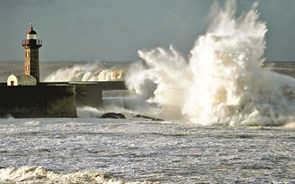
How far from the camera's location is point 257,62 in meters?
17.4

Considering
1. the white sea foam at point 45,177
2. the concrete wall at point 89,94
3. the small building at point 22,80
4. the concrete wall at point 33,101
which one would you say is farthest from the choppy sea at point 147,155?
the concrete wall at point 89,94

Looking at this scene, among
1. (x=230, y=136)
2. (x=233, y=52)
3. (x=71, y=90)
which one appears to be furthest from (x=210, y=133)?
(x=71, y=90)

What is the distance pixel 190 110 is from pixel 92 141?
7.11 metres

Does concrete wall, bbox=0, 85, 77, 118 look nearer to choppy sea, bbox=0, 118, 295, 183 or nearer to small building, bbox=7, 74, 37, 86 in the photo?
small building, bbox=7, 74, 37, 86

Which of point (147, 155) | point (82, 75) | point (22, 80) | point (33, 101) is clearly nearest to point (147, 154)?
point (147, 155)

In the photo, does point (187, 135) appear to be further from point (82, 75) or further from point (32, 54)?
point (82, 75)

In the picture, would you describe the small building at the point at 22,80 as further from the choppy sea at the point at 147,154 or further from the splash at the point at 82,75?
the splash at the point at 82,75

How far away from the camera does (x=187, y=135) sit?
12156 millimetres

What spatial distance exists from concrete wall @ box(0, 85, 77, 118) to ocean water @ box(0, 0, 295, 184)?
0.38 metres

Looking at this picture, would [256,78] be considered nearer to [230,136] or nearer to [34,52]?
[230,136]

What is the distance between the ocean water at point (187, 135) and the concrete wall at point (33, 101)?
0.38m

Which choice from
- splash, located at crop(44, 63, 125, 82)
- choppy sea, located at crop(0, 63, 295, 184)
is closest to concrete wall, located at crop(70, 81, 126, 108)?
choppy sea, located at crop(0, 63, 295, 184)

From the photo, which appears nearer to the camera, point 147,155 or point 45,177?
point 45,177

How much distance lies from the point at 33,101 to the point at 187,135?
679cm
